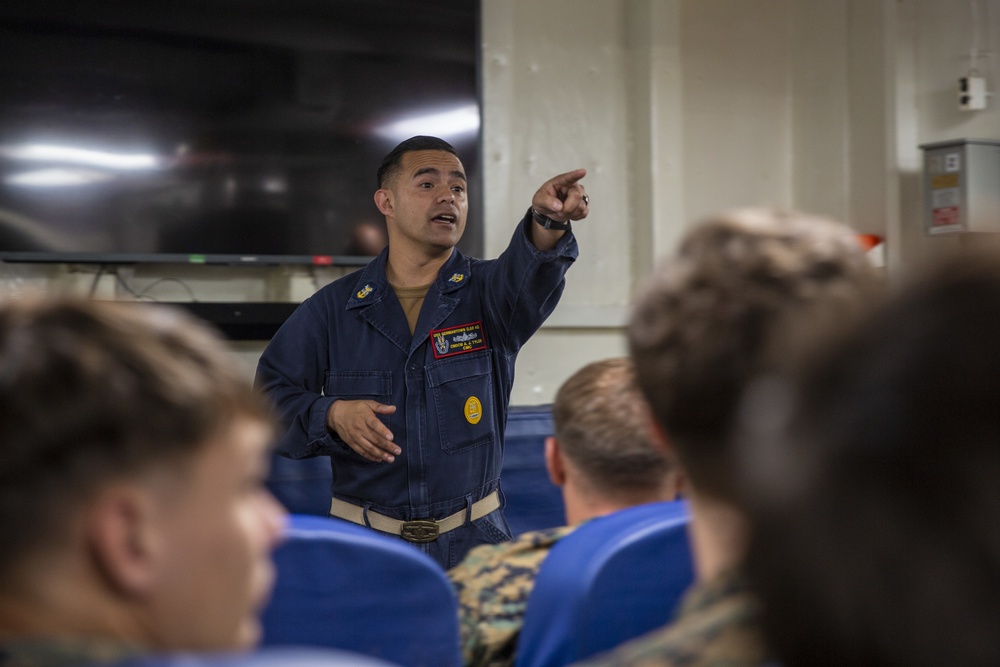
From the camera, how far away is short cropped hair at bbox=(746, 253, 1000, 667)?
1.19 feet

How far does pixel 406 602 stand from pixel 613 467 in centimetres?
39

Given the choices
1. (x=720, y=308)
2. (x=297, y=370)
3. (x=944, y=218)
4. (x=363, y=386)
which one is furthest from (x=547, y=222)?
(x=944, y=218)

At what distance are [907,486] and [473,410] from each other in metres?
2.03

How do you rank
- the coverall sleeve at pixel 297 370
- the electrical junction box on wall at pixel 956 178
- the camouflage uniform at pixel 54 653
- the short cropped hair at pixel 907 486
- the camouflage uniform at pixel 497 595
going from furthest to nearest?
1. the electrical junction box on wall at pixel 956 178
2. the coverall sleeve at pixel 297 370
3. the camouflage uniform at pixel 497 595
4. the camouflage uniform at pixel 54 653
5. the short cropped hair at pixel 907 486

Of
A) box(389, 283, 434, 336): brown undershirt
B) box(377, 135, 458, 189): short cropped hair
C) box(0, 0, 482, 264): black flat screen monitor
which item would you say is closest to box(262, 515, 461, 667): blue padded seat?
box(389, 283, 434, 336): brown undershirt

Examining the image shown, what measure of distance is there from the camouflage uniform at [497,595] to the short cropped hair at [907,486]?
0.88 m

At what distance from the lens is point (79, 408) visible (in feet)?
1.89

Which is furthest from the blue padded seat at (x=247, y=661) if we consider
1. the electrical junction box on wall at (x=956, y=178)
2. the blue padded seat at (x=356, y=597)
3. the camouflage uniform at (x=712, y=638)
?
the electrical junction box on wall at (x=956, y=178)

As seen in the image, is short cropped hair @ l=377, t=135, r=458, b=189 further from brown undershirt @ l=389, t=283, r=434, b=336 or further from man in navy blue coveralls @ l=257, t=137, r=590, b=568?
brown undershirt @ l=389, t=283, r=434, b=336

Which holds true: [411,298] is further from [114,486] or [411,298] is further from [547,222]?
[114,486]

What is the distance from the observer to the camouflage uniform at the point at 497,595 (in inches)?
48.2

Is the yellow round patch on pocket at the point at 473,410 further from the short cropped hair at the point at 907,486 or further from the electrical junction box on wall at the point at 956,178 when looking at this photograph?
the electrical junction box on wall at the point at 956,178

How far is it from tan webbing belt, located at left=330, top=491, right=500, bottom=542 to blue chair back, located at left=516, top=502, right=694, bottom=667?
121 cm

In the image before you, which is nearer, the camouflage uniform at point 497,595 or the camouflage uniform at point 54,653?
the camouflage uniform at point 54,653
